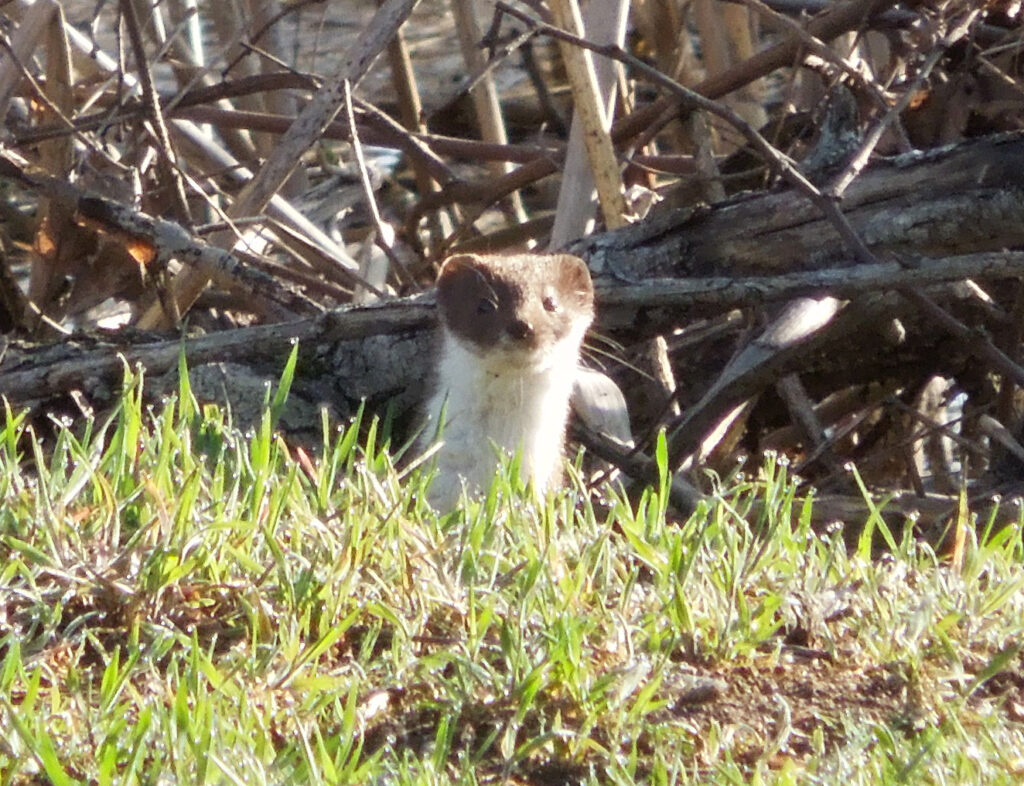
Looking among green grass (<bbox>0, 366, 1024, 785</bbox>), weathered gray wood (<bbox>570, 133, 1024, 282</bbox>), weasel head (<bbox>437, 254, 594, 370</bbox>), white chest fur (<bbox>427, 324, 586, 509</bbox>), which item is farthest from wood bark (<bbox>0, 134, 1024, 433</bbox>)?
green grass (<bbox>0, 366, 1024, 785</bbox>)

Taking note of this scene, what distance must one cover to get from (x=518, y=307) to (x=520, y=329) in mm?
103

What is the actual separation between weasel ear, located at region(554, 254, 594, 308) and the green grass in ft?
4.57

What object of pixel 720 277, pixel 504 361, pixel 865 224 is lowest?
pixel 504 361

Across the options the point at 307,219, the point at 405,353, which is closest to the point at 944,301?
the point at 405,353

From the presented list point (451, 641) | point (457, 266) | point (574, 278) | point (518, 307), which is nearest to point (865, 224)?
point (574, 278)

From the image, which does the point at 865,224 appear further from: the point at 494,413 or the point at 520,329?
the point at 494,413

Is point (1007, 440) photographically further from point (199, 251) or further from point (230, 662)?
point (230, 662)

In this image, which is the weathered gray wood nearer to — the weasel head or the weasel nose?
the weasel head

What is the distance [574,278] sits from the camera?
4.44 m

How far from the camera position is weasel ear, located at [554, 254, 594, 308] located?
14.5 ft

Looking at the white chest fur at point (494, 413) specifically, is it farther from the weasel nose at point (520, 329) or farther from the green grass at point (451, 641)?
the green grass at point (451, 641)

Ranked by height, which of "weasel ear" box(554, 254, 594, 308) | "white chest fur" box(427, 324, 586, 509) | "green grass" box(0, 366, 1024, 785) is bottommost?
"white chest fur" box(427, 324, 586, 509)

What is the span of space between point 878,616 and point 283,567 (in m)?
1.09

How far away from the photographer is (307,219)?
268 inches
